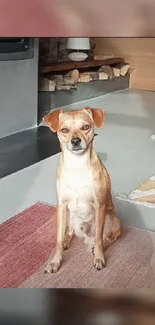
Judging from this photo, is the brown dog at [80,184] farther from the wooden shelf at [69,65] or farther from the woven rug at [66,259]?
the wooden shelf at [69,65]

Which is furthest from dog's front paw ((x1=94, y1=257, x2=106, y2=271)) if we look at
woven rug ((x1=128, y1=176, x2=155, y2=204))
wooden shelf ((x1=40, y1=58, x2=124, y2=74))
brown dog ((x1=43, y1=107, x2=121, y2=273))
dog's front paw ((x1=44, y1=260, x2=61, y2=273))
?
wooden shelf ((x1=40, y1=58, x2=124, y2=74))

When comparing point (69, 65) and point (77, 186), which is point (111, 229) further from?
point (69, 65)

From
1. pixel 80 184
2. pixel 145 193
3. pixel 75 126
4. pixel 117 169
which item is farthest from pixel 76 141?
pixel 117 169

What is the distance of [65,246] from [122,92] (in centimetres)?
293

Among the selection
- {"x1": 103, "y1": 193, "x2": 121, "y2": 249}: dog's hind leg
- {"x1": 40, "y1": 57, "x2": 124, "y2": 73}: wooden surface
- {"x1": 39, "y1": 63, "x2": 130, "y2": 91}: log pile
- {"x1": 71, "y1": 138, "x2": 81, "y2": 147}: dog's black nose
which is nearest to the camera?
{"x1": 71, "y1": 138, "x2": 81, "y2": 147}: dog's black nose

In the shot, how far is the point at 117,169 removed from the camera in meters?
1.80

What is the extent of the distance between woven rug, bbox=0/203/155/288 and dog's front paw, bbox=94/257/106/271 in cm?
1

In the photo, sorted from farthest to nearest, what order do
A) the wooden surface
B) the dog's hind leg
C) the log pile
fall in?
the log pile → the wooden surface → the dog's hind leg

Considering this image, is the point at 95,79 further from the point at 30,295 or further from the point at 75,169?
the point at 30,295

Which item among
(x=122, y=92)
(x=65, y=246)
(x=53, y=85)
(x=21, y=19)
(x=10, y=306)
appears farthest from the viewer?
(x=122, y=92)

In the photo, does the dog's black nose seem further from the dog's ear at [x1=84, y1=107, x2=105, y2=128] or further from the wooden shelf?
the wooden shelf

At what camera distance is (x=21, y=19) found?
187mm

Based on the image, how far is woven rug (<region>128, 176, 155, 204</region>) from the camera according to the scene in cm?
148

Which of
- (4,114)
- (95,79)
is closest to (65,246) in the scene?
(4,114)
